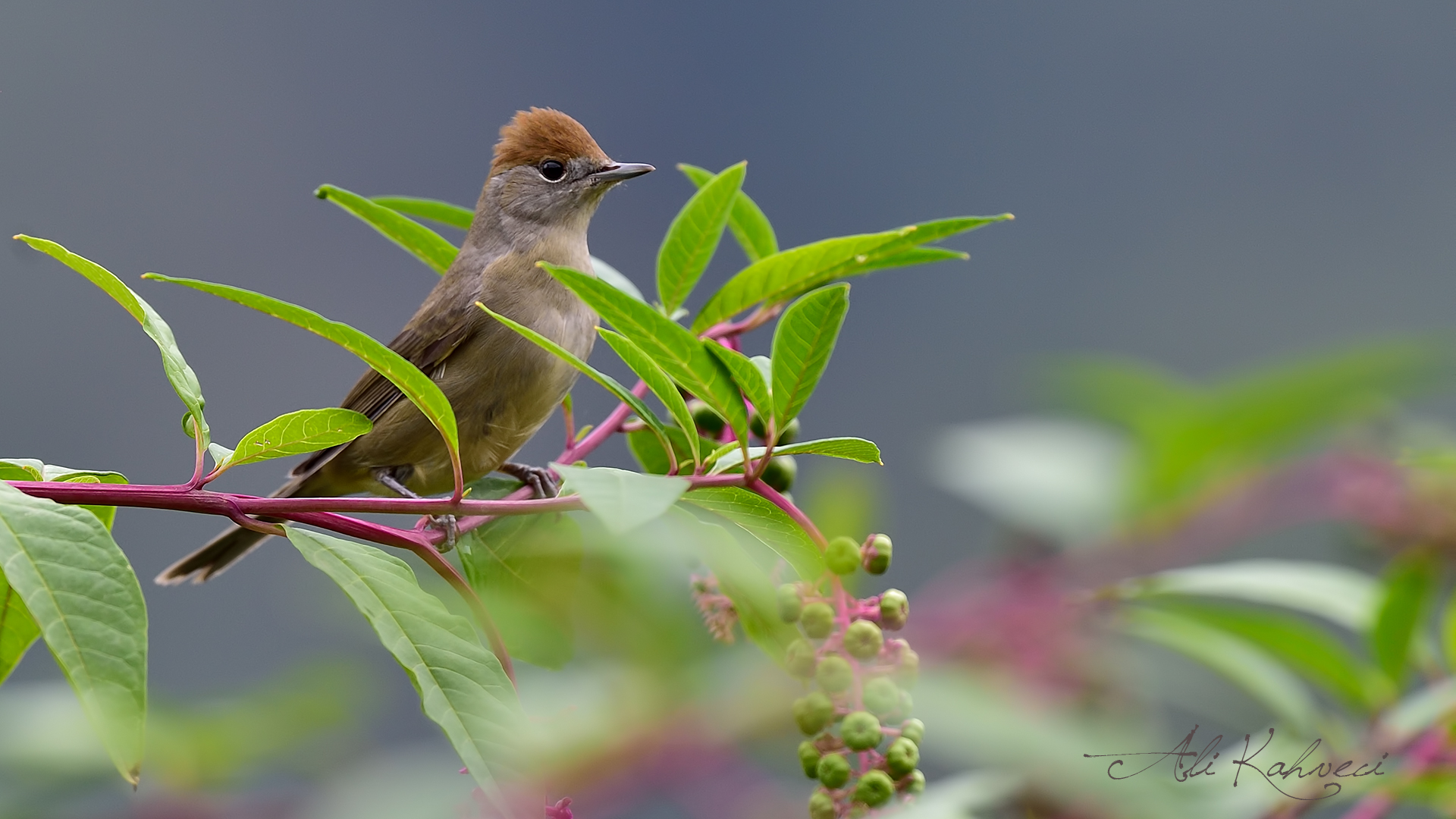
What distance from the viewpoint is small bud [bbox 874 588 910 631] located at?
151cm

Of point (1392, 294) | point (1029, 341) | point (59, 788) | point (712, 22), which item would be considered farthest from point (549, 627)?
point (712, 22)

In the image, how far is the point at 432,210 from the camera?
253 centimetres

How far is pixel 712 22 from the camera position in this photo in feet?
177

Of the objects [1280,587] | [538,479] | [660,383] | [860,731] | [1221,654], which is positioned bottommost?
[1221,654]

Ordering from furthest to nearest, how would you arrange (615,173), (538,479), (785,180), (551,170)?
(785,180) < (551,170) < (615,173) < (538,479)

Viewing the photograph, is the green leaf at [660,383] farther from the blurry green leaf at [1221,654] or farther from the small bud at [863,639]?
the blurry green leaf at [1221,654]

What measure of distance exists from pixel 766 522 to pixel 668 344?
0.28 metres

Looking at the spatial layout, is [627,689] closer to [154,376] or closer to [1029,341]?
[154,376]

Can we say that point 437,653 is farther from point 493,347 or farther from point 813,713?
point 493,347

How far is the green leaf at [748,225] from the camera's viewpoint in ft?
8.04

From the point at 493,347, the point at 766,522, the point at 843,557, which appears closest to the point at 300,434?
the point at 766,522

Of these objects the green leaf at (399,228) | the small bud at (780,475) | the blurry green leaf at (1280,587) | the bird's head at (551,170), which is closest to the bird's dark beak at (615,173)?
the bird's head at (551,170)

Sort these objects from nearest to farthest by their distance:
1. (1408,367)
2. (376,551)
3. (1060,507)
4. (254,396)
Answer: (376,551) → (1408,367) → (1060,507) → (254,396)

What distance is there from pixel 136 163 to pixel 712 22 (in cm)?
2573
